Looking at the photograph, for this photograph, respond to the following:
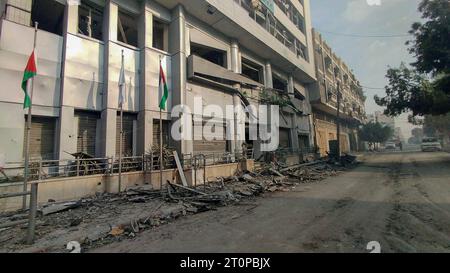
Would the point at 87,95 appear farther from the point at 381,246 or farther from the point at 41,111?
the point at 381,246

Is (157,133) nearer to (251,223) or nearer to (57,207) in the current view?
(57,207)

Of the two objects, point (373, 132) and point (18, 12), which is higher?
point (18, 12)

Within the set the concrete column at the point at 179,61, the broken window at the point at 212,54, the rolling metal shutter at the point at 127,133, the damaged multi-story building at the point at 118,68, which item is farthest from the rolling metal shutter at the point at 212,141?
the broken window at the point at 212,54

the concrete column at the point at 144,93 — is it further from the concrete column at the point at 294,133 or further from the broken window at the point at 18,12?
the concrete column at the point at 294,133

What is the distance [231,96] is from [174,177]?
8.46 m

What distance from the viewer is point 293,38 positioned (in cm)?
2753

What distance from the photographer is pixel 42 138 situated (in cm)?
998

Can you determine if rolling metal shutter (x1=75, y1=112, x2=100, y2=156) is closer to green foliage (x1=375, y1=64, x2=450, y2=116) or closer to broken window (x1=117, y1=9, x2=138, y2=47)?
broken window (x1=117, y1=9, x2=138, y2=47)

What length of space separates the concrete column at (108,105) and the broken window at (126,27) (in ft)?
2.98

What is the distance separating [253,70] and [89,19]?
1475 centimetres

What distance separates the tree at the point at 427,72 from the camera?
16672mm

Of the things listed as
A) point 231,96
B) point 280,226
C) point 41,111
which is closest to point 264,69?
point 231,96

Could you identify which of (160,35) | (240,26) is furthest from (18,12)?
(240,26)

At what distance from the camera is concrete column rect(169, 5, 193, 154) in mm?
13734
